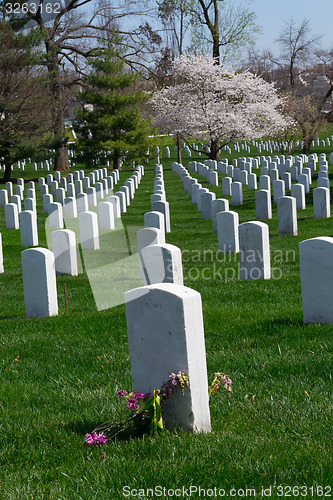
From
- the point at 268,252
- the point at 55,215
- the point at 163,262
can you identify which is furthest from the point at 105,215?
the point at 163,262

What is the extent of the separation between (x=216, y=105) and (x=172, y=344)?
1400 inches

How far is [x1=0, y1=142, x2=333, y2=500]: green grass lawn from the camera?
321 cm

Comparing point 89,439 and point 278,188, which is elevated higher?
point 278,188

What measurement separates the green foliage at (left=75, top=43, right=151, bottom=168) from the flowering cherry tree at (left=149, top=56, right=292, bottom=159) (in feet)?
8.35

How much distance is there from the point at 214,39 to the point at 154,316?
1545 inches

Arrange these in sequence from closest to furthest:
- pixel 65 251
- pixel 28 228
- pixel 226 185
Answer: pixel 65 251
pixel 28 228
pixel 226 185

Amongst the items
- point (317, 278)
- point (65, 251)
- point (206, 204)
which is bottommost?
point (65, 251)

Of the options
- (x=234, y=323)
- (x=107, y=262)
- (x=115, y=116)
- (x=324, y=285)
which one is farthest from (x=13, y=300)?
(x=115, y=116)

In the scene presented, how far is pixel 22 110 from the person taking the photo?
32.1 m

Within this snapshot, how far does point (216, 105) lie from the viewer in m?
38.0

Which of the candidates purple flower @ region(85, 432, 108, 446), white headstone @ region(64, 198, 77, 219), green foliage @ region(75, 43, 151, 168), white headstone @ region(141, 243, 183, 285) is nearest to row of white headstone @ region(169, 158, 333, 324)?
white headstone @ region(141, 243, 183, 285)

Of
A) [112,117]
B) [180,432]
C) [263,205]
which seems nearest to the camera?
[180,432]

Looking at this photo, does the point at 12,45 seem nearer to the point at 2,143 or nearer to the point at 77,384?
the point at 2,143

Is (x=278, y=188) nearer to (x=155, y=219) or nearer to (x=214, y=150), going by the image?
(x=155, y=219)
